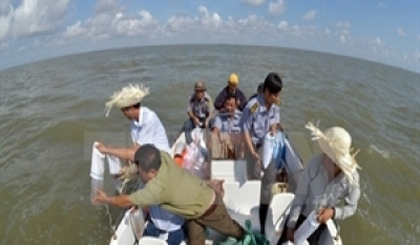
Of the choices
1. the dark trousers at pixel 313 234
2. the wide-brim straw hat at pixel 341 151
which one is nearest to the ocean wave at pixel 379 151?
the dark trousers at pixel 313 234

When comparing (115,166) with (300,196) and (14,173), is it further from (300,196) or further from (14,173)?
(14,173)

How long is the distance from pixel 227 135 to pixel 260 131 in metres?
0.73

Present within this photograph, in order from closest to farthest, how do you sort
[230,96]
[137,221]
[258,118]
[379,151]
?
[137,221] < [258,118] < [230,96] < [379,151]

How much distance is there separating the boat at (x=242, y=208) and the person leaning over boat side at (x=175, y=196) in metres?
0.37

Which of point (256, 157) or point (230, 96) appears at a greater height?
point (230, 96)

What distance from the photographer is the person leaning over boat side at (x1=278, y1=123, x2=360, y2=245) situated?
2.45 m

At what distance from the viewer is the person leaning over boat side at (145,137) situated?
10.0 ft

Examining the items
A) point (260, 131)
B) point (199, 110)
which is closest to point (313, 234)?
point (260, 131)

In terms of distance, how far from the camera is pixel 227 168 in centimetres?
404

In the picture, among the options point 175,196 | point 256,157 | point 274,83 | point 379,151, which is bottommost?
point 379,151

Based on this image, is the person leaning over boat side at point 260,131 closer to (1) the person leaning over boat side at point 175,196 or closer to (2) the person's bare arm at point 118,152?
(1) the person leaning over boat side at point 175,196

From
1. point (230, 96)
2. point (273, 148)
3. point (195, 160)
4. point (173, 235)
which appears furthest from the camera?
point (230, 96)

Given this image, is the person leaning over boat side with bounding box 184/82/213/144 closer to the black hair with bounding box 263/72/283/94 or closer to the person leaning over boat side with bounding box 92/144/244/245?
the black hair with bounding box 263/72/283/94

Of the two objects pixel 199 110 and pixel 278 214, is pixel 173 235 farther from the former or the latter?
pixel 199 110
